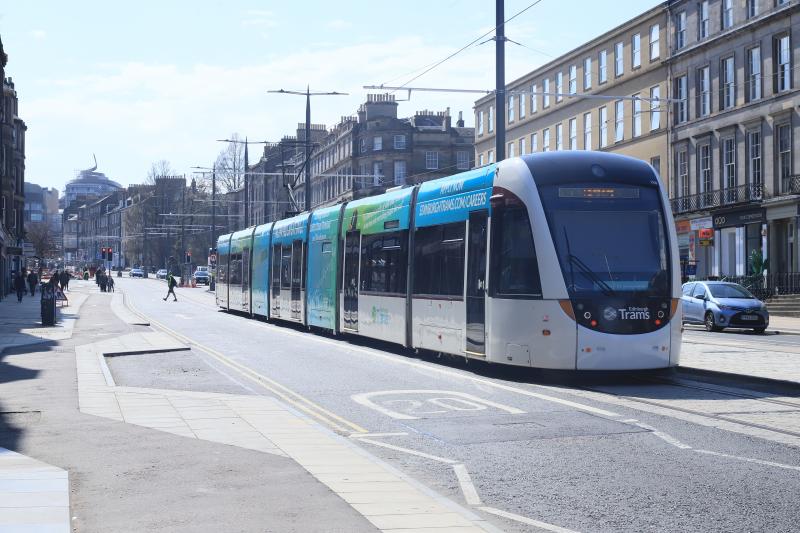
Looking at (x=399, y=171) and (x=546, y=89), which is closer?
(x=546, y=89)

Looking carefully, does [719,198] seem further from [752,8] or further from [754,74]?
[752,8]

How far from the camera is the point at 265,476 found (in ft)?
26.8

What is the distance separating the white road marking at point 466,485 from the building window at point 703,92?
4370 centimetres

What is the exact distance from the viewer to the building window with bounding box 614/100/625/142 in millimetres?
54406

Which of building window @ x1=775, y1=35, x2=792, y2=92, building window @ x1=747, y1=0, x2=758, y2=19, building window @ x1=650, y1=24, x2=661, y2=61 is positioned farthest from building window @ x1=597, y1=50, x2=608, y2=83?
building window @ x1=775, y1=35, x2=792, y2=92

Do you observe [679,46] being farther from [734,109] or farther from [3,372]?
[3,372]

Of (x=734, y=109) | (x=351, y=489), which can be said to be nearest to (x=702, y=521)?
(x=351, y=489)

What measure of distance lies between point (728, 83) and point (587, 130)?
11.0 meters

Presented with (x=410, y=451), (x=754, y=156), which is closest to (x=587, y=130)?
(x=754, y=156)

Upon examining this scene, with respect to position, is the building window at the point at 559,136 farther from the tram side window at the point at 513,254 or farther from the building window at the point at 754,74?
the tram side window at the point at 513,254

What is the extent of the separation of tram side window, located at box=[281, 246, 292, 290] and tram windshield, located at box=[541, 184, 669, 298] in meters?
16.3

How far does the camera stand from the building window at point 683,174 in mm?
50969

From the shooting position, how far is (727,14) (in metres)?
47.6

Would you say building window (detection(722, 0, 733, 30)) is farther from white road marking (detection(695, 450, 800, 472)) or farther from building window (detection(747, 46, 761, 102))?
white road marking (detection(695, 450, 800, 472))
